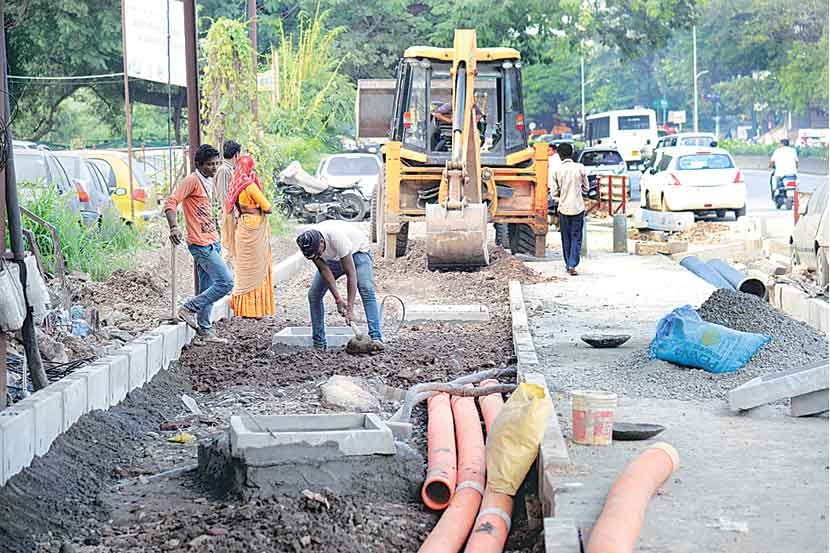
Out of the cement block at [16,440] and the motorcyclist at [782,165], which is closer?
the cement block at [16,440]

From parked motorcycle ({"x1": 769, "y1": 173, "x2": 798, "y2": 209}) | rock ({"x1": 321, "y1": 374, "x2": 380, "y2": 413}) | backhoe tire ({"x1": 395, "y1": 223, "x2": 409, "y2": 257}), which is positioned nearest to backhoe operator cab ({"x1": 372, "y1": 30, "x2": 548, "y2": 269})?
backhoe tire ({"x1": 395, "y1": 223, "x2": 409, "y2": 257})

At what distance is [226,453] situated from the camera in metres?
6.86

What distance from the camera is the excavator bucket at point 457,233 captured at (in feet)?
51.7

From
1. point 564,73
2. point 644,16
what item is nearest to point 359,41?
point 644,16

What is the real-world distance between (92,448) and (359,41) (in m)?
31.2

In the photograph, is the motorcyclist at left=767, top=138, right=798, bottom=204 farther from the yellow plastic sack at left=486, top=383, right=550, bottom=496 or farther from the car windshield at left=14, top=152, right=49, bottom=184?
the yellow plastic sack at left=486, top=383, right=550, bottom=496

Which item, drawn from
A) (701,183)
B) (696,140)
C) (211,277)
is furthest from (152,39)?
(696,140)

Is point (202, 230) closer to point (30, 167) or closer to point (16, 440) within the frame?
point (16, 440)

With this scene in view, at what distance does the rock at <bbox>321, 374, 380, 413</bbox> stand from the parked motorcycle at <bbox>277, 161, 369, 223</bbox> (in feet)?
57.9

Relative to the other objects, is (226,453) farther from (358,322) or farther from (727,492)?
(358,322)

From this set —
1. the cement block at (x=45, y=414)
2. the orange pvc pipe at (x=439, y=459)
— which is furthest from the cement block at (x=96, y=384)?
the orange pvc pipe at (x=439, y=459)

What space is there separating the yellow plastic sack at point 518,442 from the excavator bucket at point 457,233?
929 cm

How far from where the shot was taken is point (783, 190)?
100ft

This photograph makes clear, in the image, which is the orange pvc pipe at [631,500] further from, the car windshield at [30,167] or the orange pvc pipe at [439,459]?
the car windshield at [30,167]
